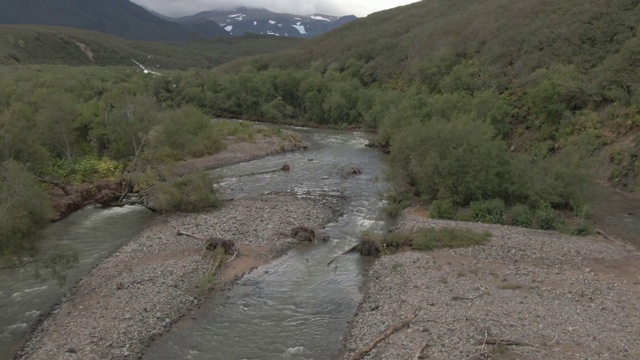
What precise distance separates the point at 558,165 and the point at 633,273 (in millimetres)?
10425

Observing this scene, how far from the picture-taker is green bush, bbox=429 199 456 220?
2961 centimetres

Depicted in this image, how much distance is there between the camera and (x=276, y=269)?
23.9 metres

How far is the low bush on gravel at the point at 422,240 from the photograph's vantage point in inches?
974

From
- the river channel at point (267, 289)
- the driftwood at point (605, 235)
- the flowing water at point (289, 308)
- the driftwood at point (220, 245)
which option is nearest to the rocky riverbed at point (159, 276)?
the driftwood at point (220, 245)

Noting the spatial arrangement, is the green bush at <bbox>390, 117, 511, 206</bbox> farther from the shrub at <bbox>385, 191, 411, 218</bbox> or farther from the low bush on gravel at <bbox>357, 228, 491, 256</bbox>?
the low bush on gravel at <bbox>357, 228, 491, 256</bbox>

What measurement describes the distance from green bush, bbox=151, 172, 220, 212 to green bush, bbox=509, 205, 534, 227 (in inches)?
736

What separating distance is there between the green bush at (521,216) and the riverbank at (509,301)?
5.60 feet

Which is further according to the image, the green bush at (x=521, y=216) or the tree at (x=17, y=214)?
the green bush at (x=521, y=216)

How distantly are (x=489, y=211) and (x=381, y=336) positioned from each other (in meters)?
15.1

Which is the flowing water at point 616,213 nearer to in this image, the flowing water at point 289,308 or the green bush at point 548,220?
the green bush at point 548,220

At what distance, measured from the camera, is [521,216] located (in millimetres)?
28078

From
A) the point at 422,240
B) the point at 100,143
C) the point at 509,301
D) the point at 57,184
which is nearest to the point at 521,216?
the point at 422,240

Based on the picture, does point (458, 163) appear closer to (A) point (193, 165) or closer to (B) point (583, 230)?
(B) point (583, 230)

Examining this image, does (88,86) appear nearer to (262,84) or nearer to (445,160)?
(262,84)
